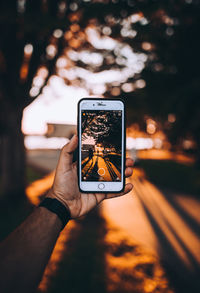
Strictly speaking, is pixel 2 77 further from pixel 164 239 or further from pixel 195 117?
pixel 195 117

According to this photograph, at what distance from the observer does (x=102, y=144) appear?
228cm

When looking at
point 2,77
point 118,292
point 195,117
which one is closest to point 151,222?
point 118,292

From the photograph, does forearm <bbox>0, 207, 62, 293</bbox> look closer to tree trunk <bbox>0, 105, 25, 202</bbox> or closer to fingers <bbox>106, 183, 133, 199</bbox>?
fingers <bbox>106, 183, 133, 199</bbox>

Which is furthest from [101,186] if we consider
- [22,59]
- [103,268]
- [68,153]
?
[22,59]

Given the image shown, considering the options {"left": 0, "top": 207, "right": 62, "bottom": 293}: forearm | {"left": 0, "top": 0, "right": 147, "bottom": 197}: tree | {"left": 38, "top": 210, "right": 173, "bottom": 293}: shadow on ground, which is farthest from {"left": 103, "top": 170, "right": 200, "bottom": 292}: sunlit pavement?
{"left": 0, "top": 0, "right": 147, "bottom": 197}: tree

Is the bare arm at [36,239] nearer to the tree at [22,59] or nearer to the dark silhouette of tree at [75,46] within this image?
the dark silhouette of tree at [75,46]

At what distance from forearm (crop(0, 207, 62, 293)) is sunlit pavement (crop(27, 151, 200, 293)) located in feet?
8.64

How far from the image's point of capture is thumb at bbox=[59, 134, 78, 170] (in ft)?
6.72

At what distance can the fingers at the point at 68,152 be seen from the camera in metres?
2.05

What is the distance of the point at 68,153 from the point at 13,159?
8.07 metres

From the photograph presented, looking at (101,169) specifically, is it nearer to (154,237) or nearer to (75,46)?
(154,237)

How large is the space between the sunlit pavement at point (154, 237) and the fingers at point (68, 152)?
255cm

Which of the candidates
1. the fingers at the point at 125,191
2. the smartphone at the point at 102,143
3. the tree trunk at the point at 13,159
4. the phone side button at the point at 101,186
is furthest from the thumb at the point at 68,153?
the tree trunk at the point at 13,159

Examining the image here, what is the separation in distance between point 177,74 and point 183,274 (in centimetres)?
1333
